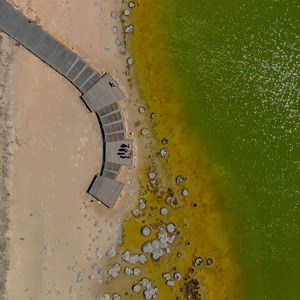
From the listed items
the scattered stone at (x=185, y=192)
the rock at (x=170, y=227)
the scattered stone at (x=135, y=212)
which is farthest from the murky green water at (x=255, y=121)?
the scattered stone at (x=135, y=212)

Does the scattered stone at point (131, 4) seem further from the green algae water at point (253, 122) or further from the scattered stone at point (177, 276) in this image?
the scattered stone at point (177, 276)

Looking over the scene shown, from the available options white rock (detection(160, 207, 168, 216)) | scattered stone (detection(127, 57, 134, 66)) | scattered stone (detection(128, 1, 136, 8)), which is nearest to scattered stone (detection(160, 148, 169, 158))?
white rock (detection(160, 207, 168, 216))

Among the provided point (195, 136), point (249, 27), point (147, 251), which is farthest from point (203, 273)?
point (249, 27)

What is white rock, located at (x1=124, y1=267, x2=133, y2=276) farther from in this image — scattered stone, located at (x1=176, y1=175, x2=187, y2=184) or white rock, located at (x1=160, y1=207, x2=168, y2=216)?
scattered stone, located at (x1=176, y1=175, x2=187, y2=184)

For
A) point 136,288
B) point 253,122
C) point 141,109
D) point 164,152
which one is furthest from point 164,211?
point 253,122

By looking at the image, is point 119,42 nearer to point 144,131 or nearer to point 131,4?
point 131,4
